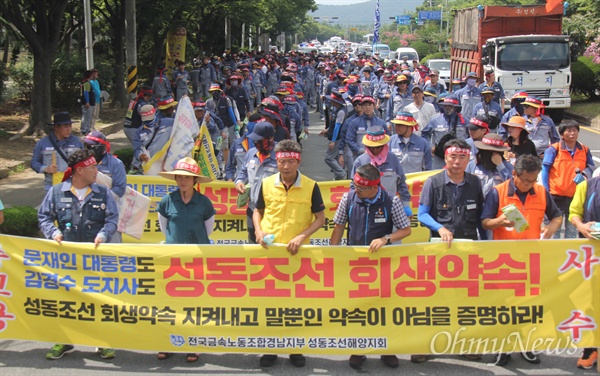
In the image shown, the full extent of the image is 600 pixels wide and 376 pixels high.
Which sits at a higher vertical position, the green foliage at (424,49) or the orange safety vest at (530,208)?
the green foliage at (424,49)

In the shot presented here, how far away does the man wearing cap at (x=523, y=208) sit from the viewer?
6.25 metres

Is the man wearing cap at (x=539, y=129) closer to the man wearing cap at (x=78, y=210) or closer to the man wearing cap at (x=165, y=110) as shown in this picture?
the man wearing cap at (x=165, y=110)

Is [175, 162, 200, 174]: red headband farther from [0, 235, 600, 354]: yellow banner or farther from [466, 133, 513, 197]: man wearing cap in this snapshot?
[466, 133, 513, 197]: man wearing cap

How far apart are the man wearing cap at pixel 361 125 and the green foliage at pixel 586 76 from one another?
18631 millimetres

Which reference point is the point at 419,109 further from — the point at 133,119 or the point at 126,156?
the point at 126,156

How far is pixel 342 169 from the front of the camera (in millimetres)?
12414

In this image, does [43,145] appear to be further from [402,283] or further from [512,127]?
[512,127]

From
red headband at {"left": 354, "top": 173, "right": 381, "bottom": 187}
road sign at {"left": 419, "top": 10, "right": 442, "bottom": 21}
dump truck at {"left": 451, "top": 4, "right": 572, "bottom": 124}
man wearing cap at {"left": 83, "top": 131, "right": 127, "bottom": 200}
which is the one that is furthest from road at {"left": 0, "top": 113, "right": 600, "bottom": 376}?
road sign at {"left": 419, "top": 10, "right": 442, "bottom": 21}

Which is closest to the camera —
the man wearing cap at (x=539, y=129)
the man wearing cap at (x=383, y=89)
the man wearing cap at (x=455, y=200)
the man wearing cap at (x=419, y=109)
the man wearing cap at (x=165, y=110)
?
the man wearing cap at (x=455, y=200)

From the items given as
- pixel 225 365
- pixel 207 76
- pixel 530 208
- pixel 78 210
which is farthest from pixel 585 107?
pixel 78 210

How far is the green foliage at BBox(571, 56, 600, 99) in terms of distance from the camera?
27031mm

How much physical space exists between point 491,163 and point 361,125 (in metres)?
3.92

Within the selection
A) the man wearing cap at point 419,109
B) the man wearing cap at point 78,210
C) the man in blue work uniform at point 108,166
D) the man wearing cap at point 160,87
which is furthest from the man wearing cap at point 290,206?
the man wearing cap at point 160,87

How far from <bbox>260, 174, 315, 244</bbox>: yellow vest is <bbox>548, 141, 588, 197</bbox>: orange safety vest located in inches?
131
